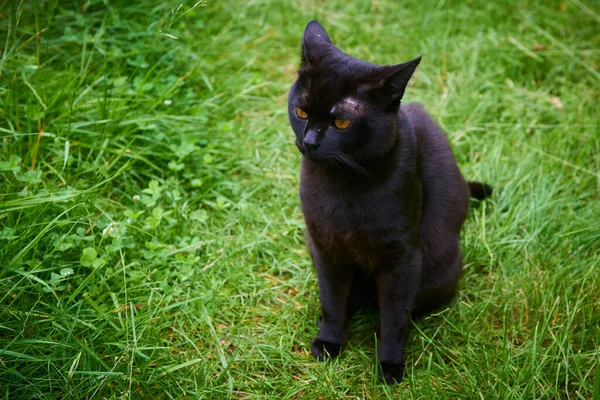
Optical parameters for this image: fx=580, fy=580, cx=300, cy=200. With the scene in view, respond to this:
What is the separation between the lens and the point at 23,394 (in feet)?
6.41

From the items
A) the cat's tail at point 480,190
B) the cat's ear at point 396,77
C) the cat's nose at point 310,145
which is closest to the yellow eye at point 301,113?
the cat's nose at point 310,145

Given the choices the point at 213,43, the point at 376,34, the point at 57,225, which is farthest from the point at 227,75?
the point at 57,225

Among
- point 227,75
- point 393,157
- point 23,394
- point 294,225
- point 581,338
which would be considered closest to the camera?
point 23,394

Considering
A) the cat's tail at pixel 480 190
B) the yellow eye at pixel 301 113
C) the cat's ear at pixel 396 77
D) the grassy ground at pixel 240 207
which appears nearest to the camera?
the cat's ear at pixel 396 77

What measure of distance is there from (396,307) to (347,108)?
0.79m

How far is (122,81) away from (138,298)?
1.27 meters

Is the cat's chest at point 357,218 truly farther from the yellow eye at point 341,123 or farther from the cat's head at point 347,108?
the yellow eye at point 341,123

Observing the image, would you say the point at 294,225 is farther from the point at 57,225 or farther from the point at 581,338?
the point at 581,338

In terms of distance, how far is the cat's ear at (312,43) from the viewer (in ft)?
6.75

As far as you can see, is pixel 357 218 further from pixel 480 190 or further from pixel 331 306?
pixel 480 190

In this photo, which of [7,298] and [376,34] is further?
[376,34]

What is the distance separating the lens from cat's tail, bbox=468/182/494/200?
293 cm

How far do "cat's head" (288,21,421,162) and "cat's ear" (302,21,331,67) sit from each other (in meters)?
0.03

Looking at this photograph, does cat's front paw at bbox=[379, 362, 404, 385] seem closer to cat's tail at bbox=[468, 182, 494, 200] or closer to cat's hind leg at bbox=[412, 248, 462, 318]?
cat's hind leg at bbox=[412, 248, 462, 318]
